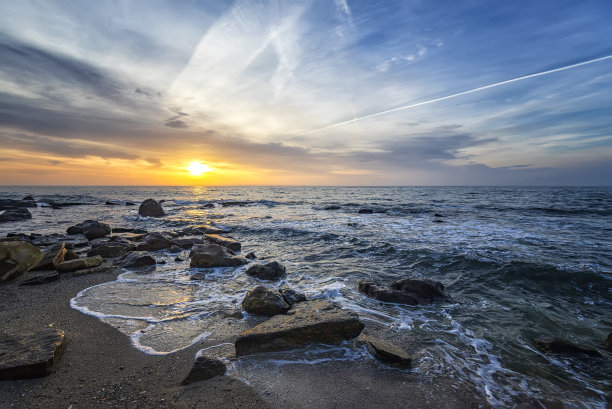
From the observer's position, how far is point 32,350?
371 centimetres

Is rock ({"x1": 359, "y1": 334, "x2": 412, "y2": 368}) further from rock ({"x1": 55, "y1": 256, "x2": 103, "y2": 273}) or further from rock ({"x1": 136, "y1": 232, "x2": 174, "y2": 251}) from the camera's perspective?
rock ({"x1": 136, "y1": 232, "x2": 174, "y2": 251})

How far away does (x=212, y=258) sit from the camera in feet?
32.0

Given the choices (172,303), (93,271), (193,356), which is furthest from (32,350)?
(93,271)

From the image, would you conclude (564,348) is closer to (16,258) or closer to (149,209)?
(16,258)

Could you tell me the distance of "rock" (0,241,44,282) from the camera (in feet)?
24.5

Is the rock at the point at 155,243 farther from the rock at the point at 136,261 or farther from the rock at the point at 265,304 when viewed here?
the rock at the point at 265,304

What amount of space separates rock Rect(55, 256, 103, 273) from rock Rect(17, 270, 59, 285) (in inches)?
9.1

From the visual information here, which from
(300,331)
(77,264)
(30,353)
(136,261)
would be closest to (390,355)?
(300,331)

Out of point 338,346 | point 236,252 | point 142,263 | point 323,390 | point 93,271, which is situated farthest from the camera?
point 236,252

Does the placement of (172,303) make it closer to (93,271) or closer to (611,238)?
(93,271)

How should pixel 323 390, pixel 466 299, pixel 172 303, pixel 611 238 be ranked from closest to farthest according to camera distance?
pixel 323 390 → pixel 172 303 → pixel 466 299 → pixel 611 238

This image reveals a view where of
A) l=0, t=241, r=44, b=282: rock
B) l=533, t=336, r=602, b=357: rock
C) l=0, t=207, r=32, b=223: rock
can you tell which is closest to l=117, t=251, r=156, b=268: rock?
l=0, t=241, r=44, b=282: rock

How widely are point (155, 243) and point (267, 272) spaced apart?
22.4ft

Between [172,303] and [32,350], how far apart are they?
2754 millimetres
